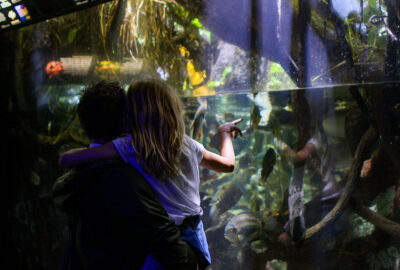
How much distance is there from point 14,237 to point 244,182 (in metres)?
2.81

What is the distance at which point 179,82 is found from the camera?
8.26 ft

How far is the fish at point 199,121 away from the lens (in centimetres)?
261

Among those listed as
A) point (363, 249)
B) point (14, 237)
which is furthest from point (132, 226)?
point (14, 237)

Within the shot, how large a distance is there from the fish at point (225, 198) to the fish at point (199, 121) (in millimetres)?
706

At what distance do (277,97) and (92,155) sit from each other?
1744 mm

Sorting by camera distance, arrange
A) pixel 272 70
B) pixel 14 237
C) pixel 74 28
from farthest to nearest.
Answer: pixel 14 237, pixel 74 28, pixel 272 70

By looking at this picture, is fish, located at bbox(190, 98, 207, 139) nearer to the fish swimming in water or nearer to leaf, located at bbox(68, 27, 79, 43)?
the fish swimming in water

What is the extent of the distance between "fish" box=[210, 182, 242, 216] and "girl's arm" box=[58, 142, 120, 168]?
6.33 ft

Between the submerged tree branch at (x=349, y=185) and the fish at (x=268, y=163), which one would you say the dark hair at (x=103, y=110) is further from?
the submerged tree branch at (x=349, y=185)

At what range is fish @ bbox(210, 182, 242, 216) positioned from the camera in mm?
2923

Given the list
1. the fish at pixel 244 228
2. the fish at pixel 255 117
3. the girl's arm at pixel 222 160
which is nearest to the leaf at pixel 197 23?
the fish at pixel 255 117

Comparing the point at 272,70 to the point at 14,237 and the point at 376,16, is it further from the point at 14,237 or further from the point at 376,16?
the point at 14,237

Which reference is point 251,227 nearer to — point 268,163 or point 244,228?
point 244,228

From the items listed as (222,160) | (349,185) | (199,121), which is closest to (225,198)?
(199,121)
